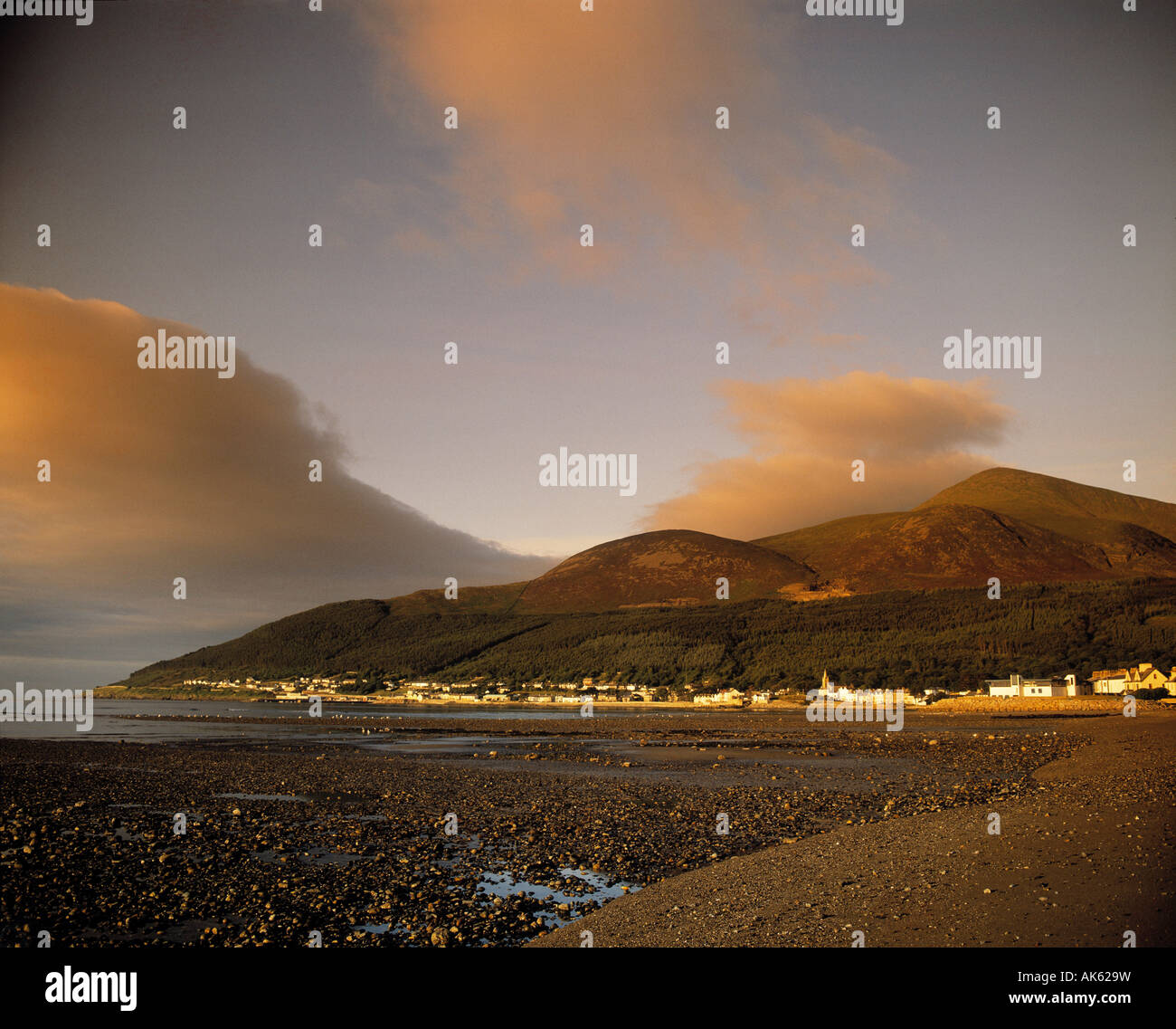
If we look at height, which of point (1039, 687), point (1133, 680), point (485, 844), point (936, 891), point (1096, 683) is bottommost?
point (1096, 683)

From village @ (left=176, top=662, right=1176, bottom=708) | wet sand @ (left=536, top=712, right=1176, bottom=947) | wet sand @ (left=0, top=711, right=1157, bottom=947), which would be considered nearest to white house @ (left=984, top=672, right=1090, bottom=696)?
village @ (left=176, top=662, right=1176, bottom=708)

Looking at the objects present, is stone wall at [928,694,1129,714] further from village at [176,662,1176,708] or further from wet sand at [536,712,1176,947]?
wet sand at [536,712,1176,947]

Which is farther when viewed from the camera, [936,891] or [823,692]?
[823,692]

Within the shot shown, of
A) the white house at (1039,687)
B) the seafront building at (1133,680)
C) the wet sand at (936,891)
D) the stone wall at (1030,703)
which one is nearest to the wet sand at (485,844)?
the wet sand at (936,891)

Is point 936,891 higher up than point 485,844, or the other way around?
point 936,891

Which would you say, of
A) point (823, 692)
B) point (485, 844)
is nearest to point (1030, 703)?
point (823, 692)

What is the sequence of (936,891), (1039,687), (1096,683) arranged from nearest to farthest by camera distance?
(936,891)
(1039,687)
(1096,683)

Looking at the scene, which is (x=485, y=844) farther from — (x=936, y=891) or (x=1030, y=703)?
(x=1030, y=703)
